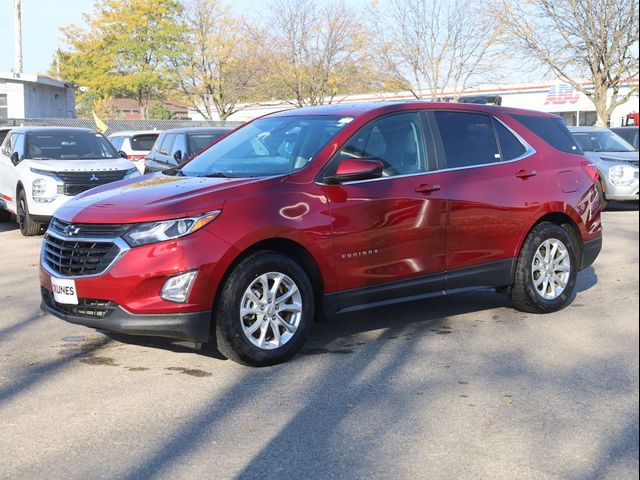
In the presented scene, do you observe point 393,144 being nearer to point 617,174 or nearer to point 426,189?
point 426,189

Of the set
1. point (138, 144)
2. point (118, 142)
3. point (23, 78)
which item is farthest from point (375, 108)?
point (23, 78)

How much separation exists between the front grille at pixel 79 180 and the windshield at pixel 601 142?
9852 mm

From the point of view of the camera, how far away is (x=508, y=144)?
690 cm

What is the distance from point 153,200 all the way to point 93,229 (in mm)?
434

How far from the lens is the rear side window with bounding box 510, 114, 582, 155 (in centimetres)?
719

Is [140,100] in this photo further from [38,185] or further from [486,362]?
[486,362]

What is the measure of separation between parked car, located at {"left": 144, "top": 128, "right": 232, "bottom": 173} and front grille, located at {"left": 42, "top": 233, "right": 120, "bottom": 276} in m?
7.81

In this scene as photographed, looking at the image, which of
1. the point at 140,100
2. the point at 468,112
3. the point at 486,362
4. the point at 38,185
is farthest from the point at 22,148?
the point at 140,100

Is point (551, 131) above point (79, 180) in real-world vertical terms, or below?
above

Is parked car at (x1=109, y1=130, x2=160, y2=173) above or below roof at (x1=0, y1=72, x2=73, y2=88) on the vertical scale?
below

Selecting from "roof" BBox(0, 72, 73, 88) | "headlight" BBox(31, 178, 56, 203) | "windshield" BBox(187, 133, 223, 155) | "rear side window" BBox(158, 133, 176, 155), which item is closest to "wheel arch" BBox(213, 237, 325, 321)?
"headlight" BBox(31, 178, 56, 203)

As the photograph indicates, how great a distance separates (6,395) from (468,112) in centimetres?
417

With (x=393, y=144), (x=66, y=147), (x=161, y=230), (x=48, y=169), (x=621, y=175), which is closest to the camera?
(x=161, y=230)

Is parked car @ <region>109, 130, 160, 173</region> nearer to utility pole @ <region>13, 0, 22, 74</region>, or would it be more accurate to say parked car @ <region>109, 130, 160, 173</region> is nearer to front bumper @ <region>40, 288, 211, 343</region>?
front bumper @ <region>40, 288, 211, 343</region>
